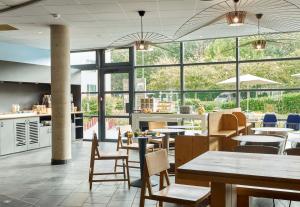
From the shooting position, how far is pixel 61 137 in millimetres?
7270

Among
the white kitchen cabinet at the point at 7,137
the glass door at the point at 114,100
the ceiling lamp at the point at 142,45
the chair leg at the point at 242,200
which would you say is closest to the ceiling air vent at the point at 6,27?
the white kitchen cabinet at the point at 7,137

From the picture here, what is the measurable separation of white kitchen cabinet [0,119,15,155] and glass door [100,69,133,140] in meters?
3.17

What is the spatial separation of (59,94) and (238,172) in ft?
18.1

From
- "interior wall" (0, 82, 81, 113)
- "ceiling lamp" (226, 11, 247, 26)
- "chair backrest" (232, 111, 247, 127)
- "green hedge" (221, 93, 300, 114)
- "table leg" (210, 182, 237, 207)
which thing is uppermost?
"ceiling lamp" (226, 11, 247, 26)

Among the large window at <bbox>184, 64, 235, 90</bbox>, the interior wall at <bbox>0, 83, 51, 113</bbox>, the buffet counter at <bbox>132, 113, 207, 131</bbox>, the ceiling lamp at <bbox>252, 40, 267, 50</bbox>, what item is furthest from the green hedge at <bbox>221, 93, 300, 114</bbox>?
the interior wall at <bbox>0, 83, 51, 113</bbox>

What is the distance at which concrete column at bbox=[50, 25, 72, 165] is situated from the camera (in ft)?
23.7

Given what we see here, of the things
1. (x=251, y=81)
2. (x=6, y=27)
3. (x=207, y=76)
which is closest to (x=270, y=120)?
(x=251, y=81)

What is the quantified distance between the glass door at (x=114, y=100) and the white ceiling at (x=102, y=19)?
60.7 inches

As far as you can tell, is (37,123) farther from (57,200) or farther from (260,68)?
(260,68)

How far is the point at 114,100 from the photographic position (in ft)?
35.2

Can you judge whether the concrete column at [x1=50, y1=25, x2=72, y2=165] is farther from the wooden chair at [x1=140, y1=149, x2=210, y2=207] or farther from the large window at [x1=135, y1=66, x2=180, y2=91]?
the wooden chair at [x1=140, y1=149, x2=210, y2=207]

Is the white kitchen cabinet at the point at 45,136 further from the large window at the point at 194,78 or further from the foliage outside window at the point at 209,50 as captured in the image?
the foliage outside window at the point at 209,50

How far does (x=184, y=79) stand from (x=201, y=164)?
24.4 ft

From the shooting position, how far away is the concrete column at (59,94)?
23.7 feet
